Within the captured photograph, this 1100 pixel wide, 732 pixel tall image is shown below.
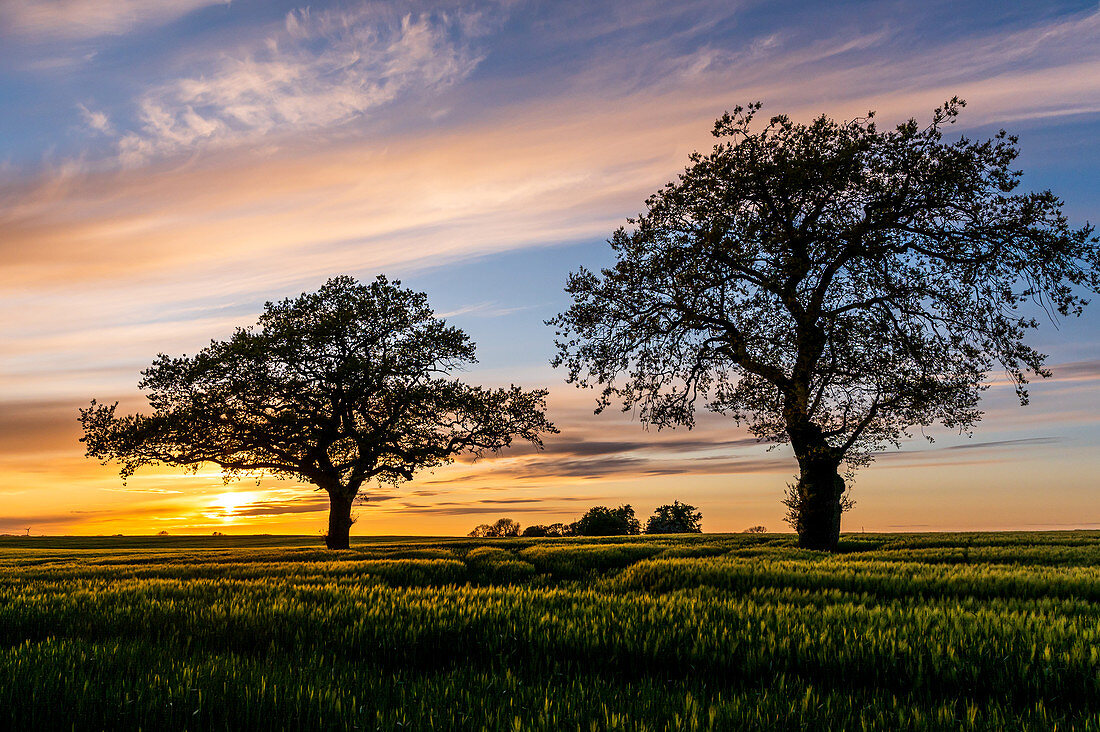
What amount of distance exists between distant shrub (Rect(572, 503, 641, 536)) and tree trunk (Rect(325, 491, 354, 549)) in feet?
65.9

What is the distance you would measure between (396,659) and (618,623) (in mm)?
2243

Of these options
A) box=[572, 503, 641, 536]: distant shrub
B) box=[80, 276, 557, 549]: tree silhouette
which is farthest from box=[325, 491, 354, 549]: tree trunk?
box=[572, 503, 641, 536]: distant shrub

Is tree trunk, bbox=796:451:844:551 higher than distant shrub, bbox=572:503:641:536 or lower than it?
higher

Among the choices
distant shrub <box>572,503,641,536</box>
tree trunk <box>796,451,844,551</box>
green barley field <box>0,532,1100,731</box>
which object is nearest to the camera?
green barley field <box>0,532,1100,731</box>

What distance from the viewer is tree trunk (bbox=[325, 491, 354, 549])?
1334 inches

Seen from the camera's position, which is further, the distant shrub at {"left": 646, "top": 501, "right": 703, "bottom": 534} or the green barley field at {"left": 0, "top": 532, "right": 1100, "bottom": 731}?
the distant shrub at {"left": 646, "top": 501, "right": 703, "bottom": 534}

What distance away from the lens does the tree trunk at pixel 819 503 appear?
22.7 meters

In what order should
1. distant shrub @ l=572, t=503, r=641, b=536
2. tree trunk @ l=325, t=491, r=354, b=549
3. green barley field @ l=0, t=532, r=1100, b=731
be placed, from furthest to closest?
1. distant shrub @ l=572, t=503, r=641, b=536
2. tree trunk @ l=325, t=491, r=354, b=549
3. green barley field @ l=0, t=532, r=1100, b=731

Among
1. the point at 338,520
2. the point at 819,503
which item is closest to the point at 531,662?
the point at 819,503

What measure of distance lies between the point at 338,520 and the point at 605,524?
21.8 metres

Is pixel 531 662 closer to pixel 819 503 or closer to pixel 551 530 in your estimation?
pixel 819 503

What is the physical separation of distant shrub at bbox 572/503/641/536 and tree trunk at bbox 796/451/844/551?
26.7 meters

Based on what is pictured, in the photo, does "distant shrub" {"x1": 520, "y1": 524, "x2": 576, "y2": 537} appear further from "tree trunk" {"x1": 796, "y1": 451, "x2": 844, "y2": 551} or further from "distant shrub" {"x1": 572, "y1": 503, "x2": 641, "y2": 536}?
Result: "tree trunk" {"x1": 796, "y1": 451, "x2": 844, "y2": 551}

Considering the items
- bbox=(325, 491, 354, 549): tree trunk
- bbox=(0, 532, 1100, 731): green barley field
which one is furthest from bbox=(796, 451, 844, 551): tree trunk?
bbox=(325, 491, 354, 549): tree trunk
